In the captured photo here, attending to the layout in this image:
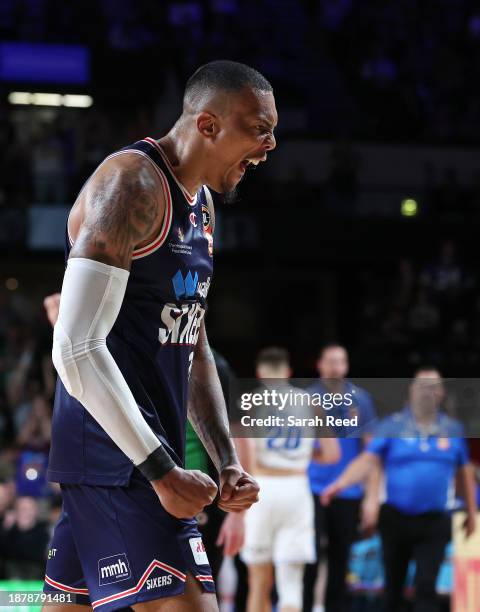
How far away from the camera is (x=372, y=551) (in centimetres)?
805

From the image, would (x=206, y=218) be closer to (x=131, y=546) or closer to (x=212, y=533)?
(x=131, y=546)

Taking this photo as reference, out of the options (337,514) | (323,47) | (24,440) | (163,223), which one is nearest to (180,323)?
(163,223)

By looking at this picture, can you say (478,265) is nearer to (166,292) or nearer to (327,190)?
(327,190)

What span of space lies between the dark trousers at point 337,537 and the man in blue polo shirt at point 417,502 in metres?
0.32

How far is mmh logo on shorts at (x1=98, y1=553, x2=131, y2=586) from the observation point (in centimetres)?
278

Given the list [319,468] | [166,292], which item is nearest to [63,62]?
[319,468]

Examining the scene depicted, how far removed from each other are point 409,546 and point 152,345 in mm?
5098

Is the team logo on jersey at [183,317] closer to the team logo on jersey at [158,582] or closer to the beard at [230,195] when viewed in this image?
the beard at [230,195]

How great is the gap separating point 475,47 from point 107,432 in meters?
18.0

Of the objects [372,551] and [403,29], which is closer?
[372,551]

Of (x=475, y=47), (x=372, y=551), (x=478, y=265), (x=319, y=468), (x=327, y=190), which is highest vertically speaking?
(x=475, y=47)

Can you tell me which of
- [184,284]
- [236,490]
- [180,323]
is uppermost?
[184,284]

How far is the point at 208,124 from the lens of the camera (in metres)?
3.00

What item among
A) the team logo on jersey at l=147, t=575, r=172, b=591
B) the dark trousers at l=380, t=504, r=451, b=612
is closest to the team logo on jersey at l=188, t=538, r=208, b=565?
the team logo on jersey at l=147, t=575, r=172, b=591
